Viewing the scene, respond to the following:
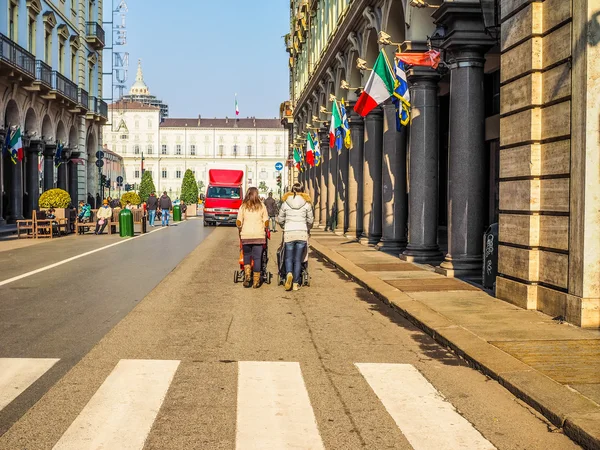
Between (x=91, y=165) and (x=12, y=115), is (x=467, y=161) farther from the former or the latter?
(x=91, y=165)

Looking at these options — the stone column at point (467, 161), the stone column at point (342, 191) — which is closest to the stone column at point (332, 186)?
the stone column at point (342, 191)

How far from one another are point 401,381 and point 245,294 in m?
5.92

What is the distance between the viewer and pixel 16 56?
34.3 metres

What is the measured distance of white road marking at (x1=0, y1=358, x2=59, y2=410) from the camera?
19.1 ft

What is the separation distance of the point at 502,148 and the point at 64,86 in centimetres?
3552

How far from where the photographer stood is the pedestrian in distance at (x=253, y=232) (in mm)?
12750

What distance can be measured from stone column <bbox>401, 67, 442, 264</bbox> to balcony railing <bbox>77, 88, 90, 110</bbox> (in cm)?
3299

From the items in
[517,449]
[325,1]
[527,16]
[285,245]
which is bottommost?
[517,449]

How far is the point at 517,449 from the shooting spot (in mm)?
4730

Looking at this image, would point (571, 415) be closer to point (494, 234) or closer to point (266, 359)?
point (266, 359)

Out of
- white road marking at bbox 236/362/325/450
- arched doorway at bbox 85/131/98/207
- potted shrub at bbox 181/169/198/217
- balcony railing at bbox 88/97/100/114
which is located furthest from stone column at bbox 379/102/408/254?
potted shrub at bbox 181/169/198/217

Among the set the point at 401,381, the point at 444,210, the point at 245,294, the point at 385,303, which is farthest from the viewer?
the point at 444,210

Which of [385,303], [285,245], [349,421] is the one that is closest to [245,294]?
[285,245]

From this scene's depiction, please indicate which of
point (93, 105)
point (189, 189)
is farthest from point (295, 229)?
point (189, 189)
